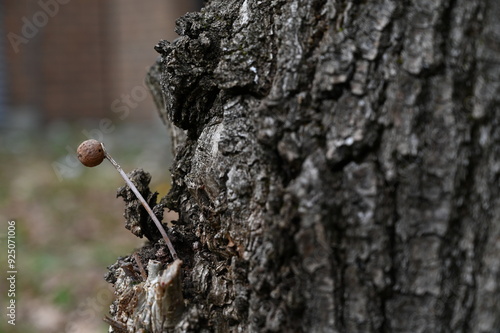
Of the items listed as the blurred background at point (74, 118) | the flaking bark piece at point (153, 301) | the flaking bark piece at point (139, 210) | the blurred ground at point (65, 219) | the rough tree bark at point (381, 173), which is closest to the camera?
the rough tree bark at point (381, 173)

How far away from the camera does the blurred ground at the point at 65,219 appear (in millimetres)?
3691


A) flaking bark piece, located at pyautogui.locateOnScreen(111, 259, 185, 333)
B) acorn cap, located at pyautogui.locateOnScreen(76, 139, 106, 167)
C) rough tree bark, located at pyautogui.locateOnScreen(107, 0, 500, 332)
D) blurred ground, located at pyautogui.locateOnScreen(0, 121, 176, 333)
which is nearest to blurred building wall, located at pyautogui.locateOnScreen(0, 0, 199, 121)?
blurred ground, located at pyautogui.locateOnScreen(0, 121, 176, 333)

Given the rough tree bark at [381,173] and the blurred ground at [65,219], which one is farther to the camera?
the blurred ground at [65,219]

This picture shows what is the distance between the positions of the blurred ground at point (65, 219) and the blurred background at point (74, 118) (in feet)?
0.06

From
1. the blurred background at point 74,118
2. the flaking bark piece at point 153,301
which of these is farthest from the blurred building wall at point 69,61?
the flaking bark piece at point 153,301

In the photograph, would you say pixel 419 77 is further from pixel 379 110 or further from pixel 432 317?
pixel 432 317

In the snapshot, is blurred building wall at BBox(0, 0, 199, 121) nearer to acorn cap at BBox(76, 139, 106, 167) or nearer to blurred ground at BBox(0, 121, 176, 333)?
blurred ground at BBox(0, 121, 176, 333)

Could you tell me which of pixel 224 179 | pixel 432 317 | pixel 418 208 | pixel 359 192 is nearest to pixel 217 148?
pixel 224 179

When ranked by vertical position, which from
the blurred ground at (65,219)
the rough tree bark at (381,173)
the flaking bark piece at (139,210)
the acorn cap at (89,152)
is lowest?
the rough tree bark at (381,173)

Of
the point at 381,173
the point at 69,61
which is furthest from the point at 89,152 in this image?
the point at 69,61

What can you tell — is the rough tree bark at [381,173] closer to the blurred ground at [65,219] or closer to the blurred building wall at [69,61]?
the blurred ground at [65,219]

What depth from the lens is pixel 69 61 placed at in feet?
34.7

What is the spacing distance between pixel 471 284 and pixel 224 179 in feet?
2.16

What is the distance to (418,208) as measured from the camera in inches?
46.1
